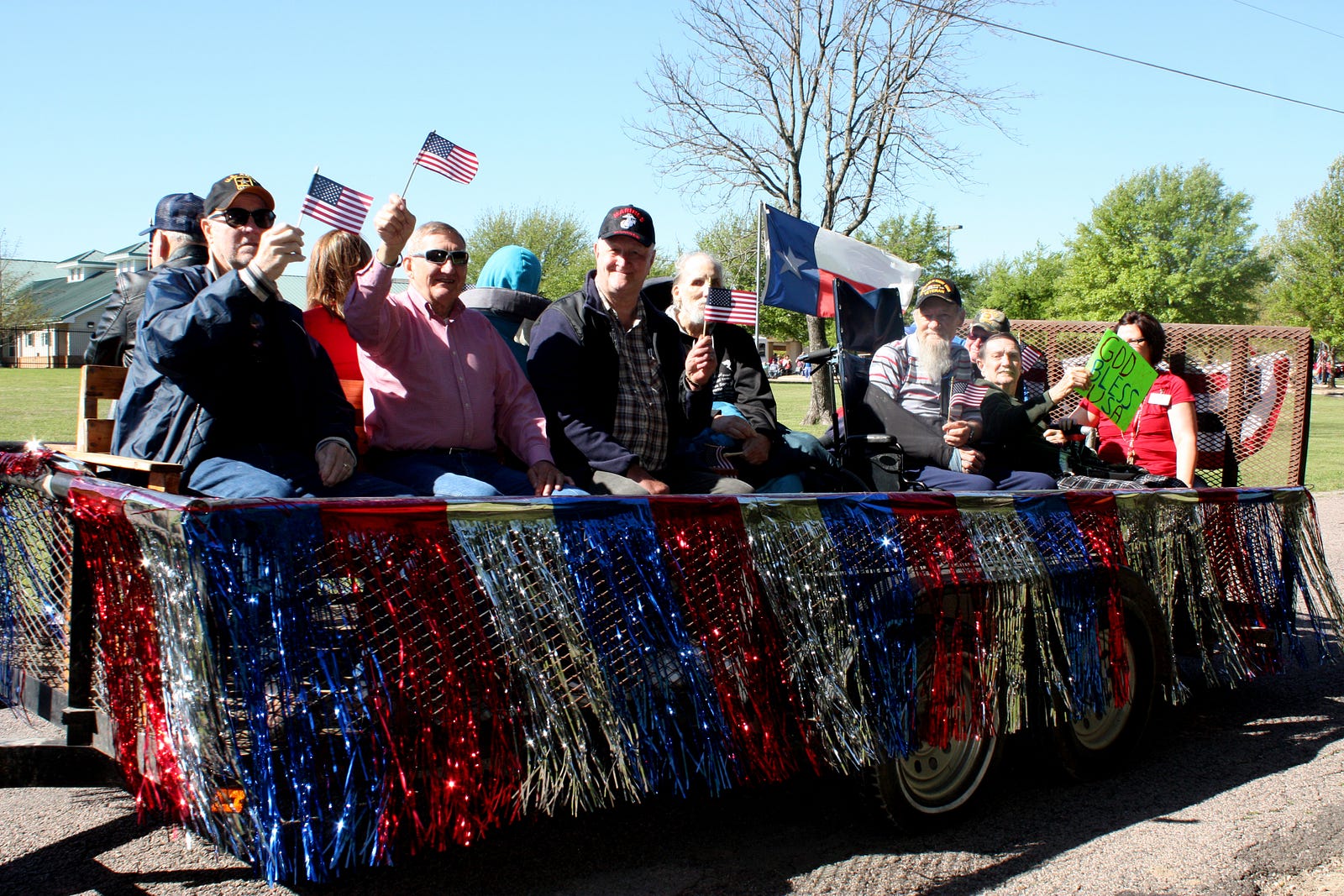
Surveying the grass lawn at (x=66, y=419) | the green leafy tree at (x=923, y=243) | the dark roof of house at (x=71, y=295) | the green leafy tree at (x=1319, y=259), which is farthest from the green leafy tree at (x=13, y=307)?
the green leafy tree at (x=1319, y=259)

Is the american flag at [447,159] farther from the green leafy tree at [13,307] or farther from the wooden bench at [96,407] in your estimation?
the green leafy tree at [13,307]

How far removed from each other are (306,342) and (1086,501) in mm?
2807

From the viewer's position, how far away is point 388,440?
4141mm

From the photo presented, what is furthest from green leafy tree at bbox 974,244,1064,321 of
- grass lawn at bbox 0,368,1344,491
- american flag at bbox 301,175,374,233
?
american flag at bbox 301,175,374,233

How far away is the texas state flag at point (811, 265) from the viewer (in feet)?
19.5

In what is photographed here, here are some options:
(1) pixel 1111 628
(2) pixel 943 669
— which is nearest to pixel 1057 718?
(1) pixel 1111 628

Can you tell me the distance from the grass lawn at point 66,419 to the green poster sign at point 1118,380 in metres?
7.69

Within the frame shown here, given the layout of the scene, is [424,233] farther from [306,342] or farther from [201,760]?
[201,760]

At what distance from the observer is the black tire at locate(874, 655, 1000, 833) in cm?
358

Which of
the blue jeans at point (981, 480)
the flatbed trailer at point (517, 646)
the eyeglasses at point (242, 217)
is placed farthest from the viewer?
the blue jeans at point (981, 480)

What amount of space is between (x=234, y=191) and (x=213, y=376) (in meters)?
0.70

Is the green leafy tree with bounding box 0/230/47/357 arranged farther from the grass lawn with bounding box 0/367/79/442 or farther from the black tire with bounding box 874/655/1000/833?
the black tire with bounding box 874/655/1000/833

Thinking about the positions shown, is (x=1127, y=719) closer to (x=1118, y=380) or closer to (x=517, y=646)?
(x=1118, y=380)

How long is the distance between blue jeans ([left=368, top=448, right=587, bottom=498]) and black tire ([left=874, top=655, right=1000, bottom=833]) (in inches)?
57.7
